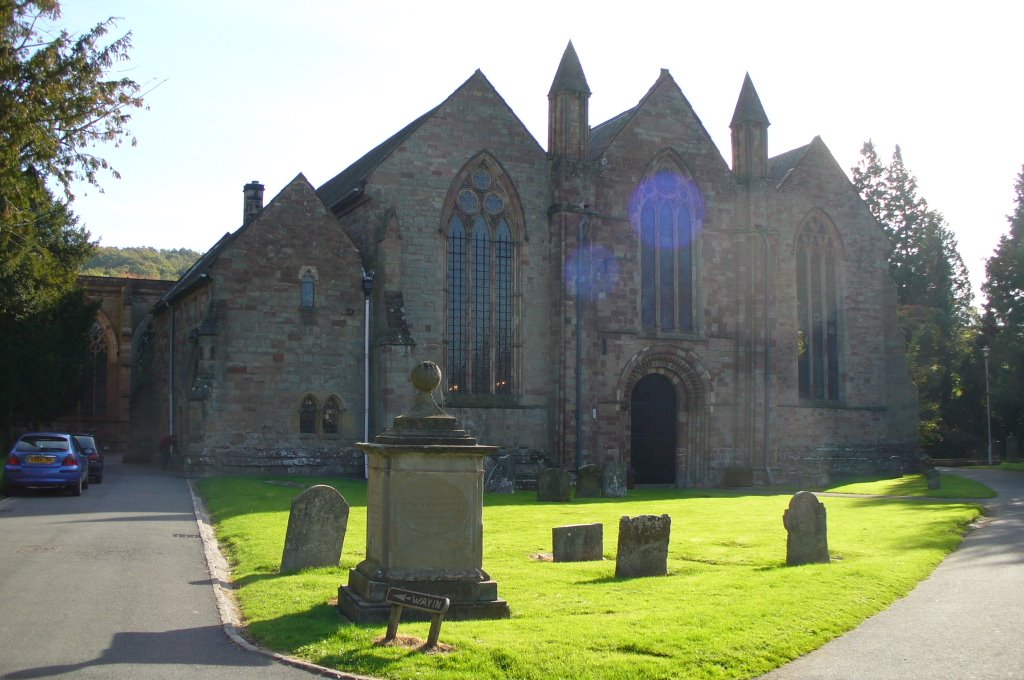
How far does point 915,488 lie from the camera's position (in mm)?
31469

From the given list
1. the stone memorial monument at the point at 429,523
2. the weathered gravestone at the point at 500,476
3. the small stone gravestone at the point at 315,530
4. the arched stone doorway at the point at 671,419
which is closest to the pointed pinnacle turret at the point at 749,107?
the arched stone doorway at the point at 671,419

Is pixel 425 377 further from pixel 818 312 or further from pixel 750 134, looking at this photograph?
pixel 818 312

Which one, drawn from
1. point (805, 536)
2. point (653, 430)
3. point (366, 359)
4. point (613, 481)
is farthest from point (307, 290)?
point (805, 536)

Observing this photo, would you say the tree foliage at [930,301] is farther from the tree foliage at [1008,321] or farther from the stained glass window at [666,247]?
the stained glass window at [666,247]

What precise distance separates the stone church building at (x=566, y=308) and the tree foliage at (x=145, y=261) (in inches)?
3014

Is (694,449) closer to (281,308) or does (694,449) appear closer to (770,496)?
(770,496)

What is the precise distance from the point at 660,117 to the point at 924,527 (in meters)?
20.8

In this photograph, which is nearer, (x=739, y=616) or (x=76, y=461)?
(x=739, y=616)

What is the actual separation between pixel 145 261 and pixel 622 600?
12331 centimetres

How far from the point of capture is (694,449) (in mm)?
36625

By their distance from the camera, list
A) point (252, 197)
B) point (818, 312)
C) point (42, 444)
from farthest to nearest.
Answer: point (252, 197) < point (818, 312) < point (42, 444)

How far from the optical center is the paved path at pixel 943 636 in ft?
30.5

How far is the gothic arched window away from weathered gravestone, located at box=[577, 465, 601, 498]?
33.0 metres

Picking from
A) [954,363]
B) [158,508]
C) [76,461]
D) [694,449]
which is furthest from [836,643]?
[954,363]
